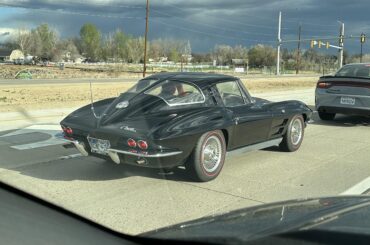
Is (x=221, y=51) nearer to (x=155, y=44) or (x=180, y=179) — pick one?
(x=155, y=44)

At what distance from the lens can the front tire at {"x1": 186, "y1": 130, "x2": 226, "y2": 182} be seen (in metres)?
6.09

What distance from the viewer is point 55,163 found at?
7398 millimetres

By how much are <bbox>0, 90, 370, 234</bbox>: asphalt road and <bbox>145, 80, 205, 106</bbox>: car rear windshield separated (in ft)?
3.31

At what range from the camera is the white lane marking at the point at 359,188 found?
586cm

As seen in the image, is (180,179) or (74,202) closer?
(74,202)

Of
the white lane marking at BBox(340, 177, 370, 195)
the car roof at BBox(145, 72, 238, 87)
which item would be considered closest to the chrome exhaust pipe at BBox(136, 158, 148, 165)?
the car roof at BBox(145, 72, 238, 87)

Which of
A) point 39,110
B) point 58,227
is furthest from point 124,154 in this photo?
point 39,110

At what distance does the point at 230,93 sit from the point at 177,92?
95 cm

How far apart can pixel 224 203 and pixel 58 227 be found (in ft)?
8.17

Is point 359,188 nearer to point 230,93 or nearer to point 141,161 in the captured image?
point 230,93

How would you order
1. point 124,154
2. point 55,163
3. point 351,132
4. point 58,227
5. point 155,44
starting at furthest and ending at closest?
point 155,44, point 351,132, point 55,163, point 124,154, point 58,227

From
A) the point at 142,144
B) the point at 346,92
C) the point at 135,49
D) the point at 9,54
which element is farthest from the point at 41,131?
the point at 9,54

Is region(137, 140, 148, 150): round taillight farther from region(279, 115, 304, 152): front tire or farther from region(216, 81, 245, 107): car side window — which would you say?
region(279, 115, 304, 152): front tire

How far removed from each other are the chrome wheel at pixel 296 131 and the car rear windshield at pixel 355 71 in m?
4.37
